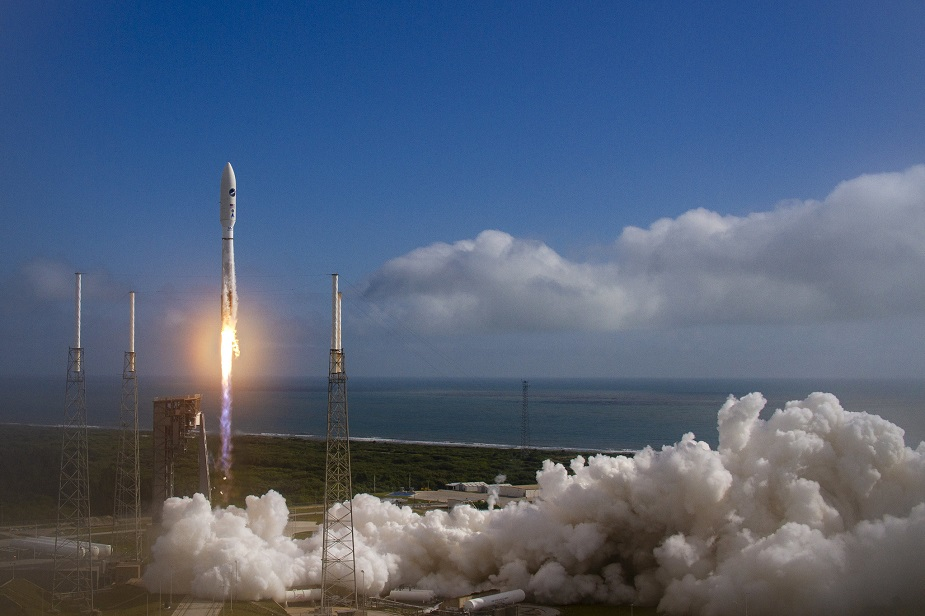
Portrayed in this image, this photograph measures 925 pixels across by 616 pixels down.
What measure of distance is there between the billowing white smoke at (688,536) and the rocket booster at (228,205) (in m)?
10.6

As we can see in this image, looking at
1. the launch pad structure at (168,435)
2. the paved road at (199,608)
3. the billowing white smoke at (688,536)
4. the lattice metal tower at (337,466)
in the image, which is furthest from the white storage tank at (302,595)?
the launch pad structure at (168,435)

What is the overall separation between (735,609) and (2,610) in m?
21.9

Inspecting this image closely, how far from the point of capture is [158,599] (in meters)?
28.6

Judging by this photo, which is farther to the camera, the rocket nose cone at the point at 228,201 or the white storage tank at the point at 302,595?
the rocket nose cone at the point at 228,201

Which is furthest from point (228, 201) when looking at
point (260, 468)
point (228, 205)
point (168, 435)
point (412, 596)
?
point (260, 468)

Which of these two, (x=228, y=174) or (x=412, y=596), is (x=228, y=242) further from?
(x=412, y=596)

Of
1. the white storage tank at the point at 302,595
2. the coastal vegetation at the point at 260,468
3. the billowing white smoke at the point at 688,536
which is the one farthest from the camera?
the coastal vegetation at the point at 260,468

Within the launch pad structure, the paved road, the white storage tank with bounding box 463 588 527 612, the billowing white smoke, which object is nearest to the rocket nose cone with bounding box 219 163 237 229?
the launch pad structure

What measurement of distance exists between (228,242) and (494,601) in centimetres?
1692

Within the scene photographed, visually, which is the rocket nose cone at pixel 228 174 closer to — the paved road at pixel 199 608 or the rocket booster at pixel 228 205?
the rocket booster at pixel 228 205

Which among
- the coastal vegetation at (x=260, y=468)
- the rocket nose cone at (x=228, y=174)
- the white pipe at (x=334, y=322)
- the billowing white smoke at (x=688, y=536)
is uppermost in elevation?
the rocket nose cone at (x=228, y=174)

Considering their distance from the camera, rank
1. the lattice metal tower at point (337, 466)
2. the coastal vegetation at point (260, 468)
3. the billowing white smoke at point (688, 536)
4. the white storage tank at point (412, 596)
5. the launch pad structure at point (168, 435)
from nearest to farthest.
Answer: the billowing white smoke at point (688, 536) → the lattice metal tower at point (337, 466) → the white storage tank at point (412, 596) → the launch pad structure at point (168, 435) → the coastal vegetation at point (260, 468)

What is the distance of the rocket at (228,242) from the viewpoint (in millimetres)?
33719

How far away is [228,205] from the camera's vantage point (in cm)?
3409
